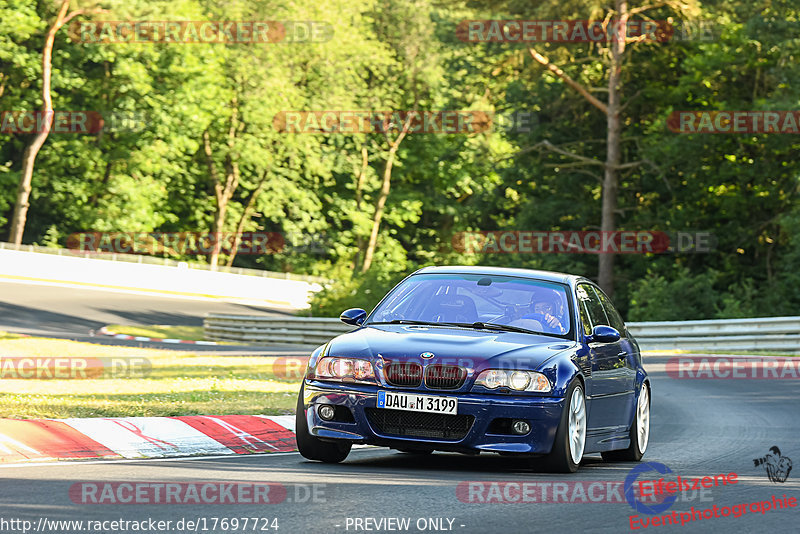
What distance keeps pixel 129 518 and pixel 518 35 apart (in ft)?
126

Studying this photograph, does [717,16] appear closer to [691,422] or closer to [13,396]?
[691,422]

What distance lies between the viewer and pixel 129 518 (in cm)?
679

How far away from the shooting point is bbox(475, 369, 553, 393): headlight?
345 inches

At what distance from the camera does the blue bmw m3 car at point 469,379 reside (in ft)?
28.8

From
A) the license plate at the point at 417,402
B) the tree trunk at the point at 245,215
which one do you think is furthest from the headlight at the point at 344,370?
the tree trunk at the point at 245,215

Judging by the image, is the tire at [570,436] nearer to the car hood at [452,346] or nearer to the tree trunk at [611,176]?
the car hood at [452,346]

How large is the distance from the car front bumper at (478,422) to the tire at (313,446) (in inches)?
13.9

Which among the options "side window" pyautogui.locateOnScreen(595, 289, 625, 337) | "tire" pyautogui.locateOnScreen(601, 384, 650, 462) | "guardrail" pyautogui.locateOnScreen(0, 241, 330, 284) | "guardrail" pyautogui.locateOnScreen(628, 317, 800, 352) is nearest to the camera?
"tire" pyautogui.locateOnScreen(601, 384, 650, 462)

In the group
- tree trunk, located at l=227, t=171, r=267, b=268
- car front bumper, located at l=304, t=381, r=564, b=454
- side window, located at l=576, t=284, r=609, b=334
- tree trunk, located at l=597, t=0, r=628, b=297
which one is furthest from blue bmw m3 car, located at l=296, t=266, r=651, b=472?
tree trunk, located at l=227, t=171, r=267, b=268

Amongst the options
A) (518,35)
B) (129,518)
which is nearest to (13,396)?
(129,518)

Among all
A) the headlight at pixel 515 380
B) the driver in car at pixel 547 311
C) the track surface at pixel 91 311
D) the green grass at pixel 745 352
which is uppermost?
the driver in car at pixel 547 311

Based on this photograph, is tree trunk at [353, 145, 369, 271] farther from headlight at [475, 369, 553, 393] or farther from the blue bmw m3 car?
headlight at [475, 369, 553, 393]

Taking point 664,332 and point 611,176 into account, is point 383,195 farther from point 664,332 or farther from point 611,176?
point 664,332

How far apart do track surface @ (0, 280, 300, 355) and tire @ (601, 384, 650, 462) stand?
1891 cm
